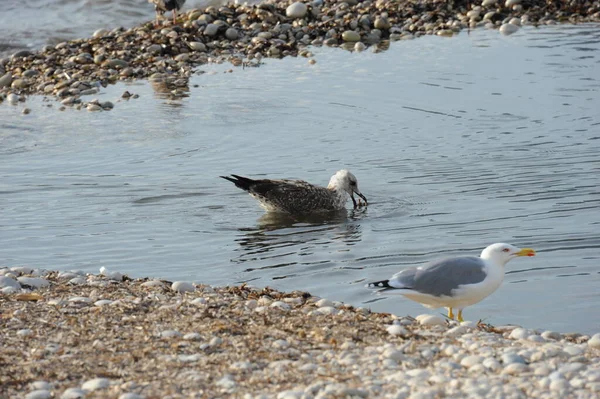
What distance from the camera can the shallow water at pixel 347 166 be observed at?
9.50m

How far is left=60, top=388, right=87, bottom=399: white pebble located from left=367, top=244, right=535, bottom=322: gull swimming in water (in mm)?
2499

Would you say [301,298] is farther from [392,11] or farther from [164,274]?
[392,11]

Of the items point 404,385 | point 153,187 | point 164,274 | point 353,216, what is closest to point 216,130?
point 153,187

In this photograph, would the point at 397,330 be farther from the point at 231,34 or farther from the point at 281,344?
the point at 231,34

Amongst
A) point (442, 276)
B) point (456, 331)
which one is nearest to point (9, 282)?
point (442, 276)

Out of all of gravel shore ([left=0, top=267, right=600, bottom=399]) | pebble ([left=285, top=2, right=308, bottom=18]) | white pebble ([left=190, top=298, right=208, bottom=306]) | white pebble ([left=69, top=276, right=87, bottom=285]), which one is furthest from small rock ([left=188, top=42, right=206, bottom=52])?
white pebble ([left=190, top=298, right=208, bottom=306])

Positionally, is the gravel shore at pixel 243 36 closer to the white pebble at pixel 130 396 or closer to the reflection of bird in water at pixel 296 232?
the reflection of bird in water at pixel 296 232

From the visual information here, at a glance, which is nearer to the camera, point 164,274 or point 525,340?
point 525,340

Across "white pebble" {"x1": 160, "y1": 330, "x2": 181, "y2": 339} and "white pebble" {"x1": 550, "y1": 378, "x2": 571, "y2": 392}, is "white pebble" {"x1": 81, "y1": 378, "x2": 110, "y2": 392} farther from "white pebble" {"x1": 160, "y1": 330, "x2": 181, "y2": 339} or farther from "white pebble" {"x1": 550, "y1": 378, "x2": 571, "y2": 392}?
"white pebble" {"x1": 550, "y1": 378, "x2": 571, "y2": 392}

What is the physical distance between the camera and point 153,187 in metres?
12.4

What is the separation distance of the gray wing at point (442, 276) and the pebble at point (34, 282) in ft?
9.44

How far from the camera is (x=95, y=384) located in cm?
584

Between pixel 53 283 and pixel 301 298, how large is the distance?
6.80ft

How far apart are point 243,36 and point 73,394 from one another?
1613 cm
